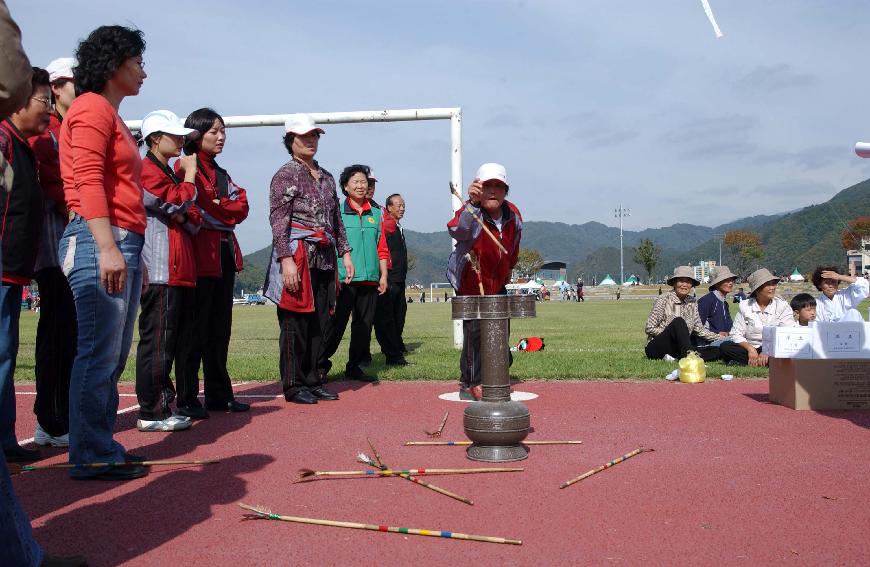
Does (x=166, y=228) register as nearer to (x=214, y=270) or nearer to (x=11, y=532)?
(x=214, y=270)

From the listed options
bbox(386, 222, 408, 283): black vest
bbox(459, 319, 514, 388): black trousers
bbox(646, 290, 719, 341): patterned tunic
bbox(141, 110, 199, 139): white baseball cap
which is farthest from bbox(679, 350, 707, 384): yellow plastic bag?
bbox(141, 110, 199, 139): white baseball cap

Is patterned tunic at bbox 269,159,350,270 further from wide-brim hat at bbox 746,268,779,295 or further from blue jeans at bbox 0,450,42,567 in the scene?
wide-brim hat at bbox 746,268,779,295

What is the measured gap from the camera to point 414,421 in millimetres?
5559

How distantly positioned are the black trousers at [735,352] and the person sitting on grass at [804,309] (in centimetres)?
105

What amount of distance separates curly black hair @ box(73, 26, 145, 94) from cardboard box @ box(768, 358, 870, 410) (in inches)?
208

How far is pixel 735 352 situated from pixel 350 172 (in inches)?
201

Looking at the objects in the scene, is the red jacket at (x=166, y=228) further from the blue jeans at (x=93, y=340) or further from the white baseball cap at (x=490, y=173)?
the white baseball cap at (x=490, y=173)

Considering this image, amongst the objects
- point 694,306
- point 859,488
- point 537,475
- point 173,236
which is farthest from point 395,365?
point 859,488

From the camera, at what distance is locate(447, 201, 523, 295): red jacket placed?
5879 millimetres

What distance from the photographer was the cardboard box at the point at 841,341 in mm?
6020

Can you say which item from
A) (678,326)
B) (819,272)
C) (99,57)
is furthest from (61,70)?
(819,272)

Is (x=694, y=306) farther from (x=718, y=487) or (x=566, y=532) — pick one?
(x=566, y=532)

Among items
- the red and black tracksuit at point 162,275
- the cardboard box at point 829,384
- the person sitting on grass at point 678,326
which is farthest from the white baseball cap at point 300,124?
the person sitting on grass at point 678,326

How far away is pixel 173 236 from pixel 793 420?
468 centimetres
